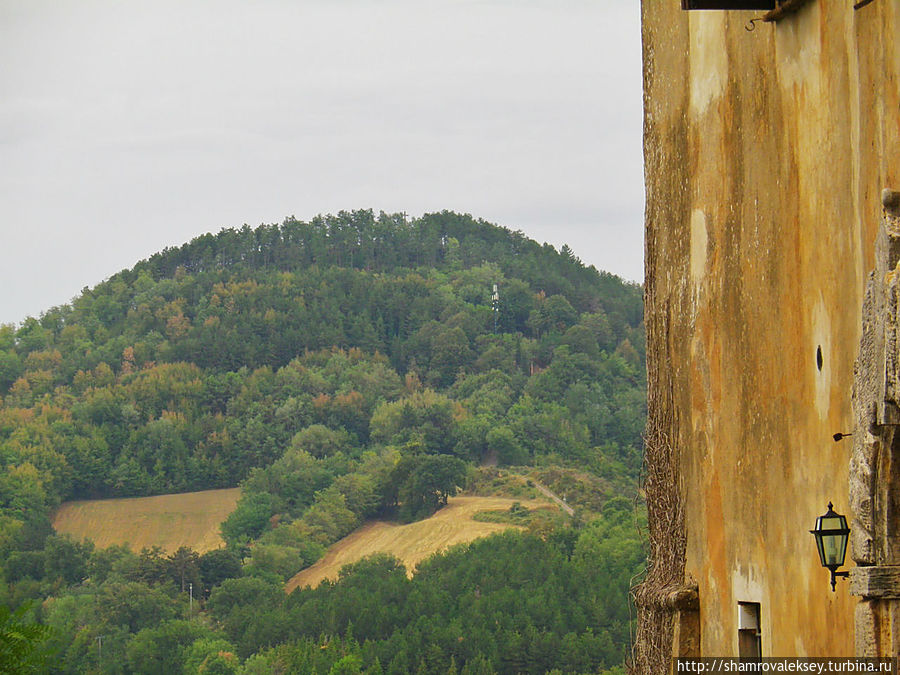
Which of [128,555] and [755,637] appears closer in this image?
[755,637]

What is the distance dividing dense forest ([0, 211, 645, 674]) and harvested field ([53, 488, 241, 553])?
1579mm

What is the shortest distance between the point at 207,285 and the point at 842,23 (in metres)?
124

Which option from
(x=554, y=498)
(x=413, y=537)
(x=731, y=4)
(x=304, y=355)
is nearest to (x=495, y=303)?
(x=304, y=355)

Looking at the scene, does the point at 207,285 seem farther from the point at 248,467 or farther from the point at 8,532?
the point at 8,532

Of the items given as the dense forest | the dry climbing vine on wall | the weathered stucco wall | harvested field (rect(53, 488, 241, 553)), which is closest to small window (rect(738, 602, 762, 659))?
the weathered stucco wall

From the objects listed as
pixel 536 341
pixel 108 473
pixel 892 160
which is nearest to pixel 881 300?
pixel 892 160

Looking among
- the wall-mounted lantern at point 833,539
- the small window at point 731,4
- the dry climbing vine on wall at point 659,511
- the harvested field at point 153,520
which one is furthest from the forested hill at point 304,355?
the wall-mounted lantern at point 833,539

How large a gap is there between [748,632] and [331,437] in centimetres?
10300

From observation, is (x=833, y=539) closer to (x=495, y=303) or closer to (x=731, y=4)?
(x=731, y=4)

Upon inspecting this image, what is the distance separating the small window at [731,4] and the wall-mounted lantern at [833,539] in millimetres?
2094

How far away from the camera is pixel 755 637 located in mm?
6875

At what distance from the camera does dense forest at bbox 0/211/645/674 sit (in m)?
65.6

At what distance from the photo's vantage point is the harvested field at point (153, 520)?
94.1m

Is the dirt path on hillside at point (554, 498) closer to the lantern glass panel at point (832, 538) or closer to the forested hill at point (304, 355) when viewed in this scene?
the forested hill at point (304, 355)
